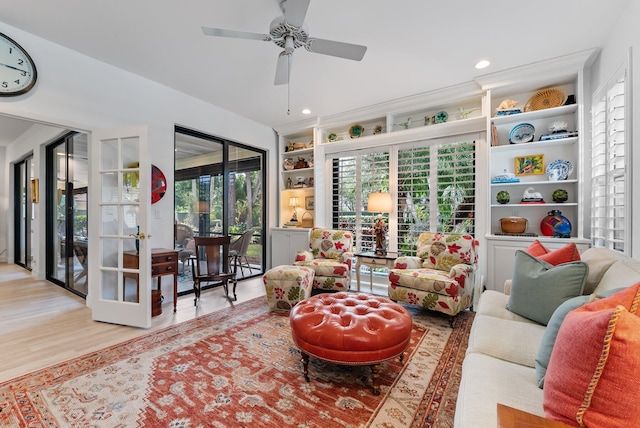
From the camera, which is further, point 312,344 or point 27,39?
point 27,39

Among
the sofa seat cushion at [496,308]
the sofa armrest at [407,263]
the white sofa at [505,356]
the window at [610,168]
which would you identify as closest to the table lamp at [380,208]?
the sofa armrest at [407,263]

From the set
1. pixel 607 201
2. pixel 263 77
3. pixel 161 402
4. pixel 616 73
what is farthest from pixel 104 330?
pixel 616 73

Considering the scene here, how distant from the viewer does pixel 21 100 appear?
8.34 feet

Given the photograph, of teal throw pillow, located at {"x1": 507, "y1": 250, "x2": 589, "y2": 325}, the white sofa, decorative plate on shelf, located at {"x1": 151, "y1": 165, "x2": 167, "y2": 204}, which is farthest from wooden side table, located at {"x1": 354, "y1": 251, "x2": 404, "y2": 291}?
decorative plate on shelf, located at {"x1": 151, "y1": 165, "x2": 167, "y2": 204}

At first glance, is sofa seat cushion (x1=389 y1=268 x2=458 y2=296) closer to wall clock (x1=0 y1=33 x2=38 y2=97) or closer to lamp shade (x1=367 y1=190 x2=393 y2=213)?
lamp shade (x1=367 y1=190 x2=393 y2=213)

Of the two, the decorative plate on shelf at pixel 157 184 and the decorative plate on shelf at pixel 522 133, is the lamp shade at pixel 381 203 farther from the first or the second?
the decorative plate on shelf at pixel 157 184

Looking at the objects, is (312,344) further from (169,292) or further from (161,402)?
(169,292)

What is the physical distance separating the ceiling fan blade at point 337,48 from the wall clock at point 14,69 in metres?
2.52

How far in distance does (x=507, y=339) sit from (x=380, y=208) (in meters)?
2.50

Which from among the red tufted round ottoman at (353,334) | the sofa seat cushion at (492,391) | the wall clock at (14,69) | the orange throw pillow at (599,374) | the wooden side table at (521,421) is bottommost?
the red tufted round ottoman at (353,334)

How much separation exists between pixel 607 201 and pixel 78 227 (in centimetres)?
625

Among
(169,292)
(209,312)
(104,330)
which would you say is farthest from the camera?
(169,292)

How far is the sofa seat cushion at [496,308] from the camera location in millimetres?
1909

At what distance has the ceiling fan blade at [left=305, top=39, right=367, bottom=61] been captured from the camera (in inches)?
85.6
